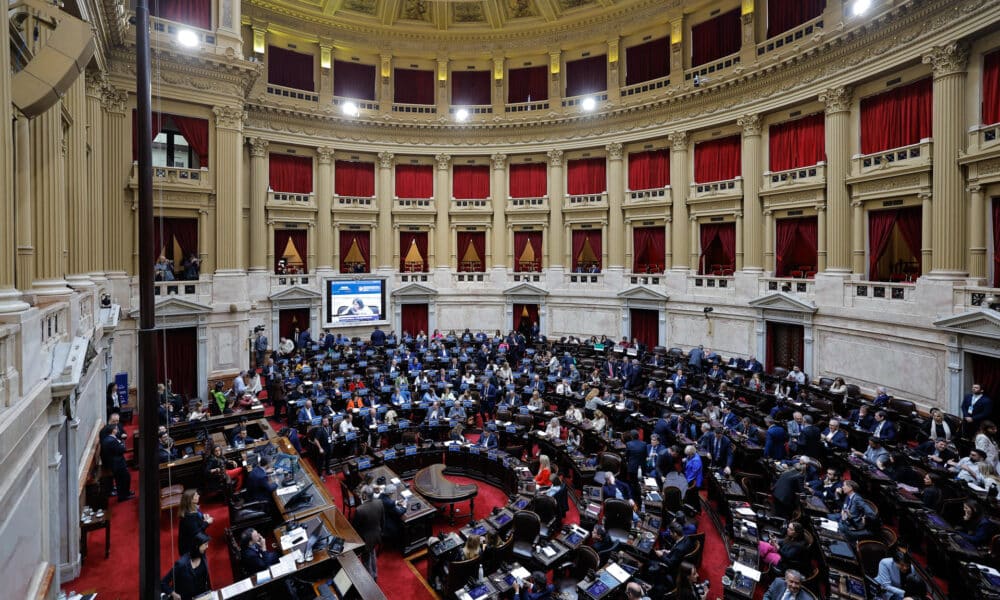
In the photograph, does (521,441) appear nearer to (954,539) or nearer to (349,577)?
(349,577)

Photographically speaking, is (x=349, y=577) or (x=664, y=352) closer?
(x=349, y=577)

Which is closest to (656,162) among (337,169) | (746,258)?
(746,258)

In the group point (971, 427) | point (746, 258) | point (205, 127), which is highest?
point (205, 127)

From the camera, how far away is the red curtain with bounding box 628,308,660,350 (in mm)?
23781

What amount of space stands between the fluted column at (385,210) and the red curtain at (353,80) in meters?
3.23

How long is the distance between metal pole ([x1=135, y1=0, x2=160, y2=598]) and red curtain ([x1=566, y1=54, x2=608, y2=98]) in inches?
1004

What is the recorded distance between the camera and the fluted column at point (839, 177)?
17.4 m

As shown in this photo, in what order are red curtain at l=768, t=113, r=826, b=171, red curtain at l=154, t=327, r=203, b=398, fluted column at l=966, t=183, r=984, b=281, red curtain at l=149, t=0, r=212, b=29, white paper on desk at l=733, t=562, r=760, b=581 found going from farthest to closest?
red curtain at l=768, t=113, r=826, b=171 → red curtain at l=154, t=327, r=203, b=398 → red curtain at l=149, t=0, r=212, b=29 → fluted column at l=966, t=183, r=984, b=281 → white paper on desk at l=733, t=562, r=760, b=581

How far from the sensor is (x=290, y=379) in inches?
697

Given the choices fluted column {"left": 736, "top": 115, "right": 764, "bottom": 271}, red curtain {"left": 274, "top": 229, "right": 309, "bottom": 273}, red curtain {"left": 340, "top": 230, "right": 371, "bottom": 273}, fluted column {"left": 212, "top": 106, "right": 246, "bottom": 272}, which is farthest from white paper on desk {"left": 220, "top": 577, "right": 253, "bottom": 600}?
red curtain {"left": 340, "top": 230, "right": 371, "bottom": 273}

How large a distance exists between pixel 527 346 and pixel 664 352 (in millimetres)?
6102

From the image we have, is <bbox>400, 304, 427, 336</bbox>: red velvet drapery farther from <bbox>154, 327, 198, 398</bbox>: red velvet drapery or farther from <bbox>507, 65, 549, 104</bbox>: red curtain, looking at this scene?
<bbox>507, 65, 549, 104</bbox>: red curtain

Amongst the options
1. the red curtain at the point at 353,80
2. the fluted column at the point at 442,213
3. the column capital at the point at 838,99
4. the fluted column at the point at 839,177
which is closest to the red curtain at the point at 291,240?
the fluted column at the point at 442,213

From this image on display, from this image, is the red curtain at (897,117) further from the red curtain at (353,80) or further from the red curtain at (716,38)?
the red curtain at (353,80)
